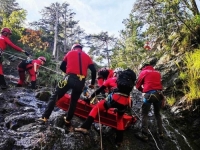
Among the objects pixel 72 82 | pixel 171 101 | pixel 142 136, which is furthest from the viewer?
pixel 171 101

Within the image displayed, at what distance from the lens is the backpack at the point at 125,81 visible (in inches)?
216

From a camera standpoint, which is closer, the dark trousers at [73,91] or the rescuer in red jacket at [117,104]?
the rescuer in red jacket at [117,104]

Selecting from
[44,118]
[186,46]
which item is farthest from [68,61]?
[186,46]

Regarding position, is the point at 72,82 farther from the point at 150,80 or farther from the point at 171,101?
the point at 171,101

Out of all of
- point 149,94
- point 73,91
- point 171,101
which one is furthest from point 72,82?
point 171,101

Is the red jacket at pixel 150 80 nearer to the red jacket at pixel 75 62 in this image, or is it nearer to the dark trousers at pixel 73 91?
the red jacket at pixel 75 62

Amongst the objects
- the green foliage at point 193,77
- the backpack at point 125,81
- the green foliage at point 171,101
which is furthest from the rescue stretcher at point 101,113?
the green foliage at point 171,101

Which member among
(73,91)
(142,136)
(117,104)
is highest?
(73,91)

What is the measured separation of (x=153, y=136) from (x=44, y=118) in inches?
127

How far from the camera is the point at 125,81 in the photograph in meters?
5.50

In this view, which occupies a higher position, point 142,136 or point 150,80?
point 150,80

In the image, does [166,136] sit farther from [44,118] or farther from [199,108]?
[44,118]

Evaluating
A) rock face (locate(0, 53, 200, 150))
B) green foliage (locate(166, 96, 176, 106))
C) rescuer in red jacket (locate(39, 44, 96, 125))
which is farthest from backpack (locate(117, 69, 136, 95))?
green foliage (locate(166, 96, 176, 106))

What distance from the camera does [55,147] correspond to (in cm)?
484
